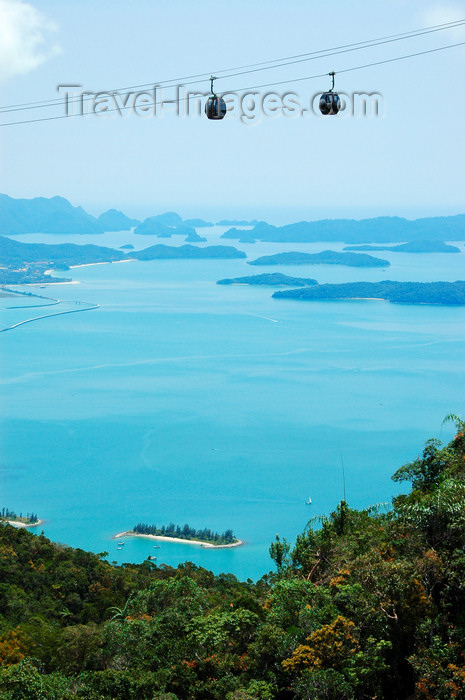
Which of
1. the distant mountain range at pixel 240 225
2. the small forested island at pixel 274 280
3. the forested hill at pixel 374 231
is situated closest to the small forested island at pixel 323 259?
the small forested island at pixel 274 280

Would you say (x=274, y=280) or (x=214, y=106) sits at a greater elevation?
(x=274, y=280)

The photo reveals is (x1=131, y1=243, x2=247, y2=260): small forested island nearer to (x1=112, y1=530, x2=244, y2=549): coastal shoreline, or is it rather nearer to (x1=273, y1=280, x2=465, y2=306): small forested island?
(x1=273, y1=280, x2=465, y2=306): small forested island

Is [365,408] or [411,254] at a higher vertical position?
[411,254]

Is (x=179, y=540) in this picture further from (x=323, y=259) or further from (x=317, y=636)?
(x=323, y=259)

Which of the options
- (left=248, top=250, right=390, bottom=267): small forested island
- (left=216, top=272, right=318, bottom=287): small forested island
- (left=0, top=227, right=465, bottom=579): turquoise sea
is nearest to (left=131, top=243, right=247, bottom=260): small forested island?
(left=248, top=250, right=390, bottom=267): small forested island

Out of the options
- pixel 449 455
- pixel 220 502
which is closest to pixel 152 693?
pixel 449 455

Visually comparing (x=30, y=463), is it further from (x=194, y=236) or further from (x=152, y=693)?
(x=194, y=236)

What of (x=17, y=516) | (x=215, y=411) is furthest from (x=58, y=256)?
(x=17, y=516)
